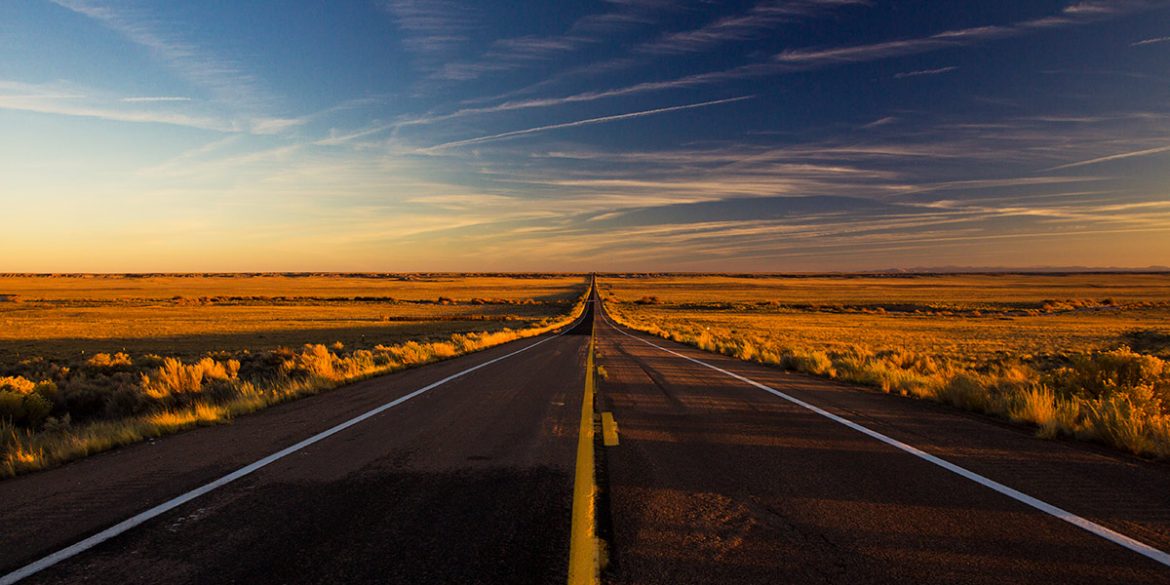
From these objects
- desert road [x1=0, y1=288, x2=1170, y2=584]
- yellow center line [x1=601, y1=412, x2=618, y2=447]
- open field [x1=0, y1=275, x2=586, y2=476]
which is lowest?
open field [x1=0, y1=275, x2=586, y2=476]

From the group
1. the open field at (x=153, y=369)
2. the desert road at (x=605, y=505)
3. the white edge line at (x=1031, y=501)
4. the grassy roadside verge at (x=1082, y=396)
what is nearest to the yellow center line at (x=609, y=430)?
the desert road at (x=605, y=505)

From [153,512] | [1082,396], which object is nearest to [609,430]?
[153,512]

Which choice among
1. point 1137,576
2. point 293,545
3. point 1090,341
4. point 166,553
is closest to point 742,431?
point 1137,576

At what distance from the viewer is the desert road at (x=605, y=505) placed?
323cm

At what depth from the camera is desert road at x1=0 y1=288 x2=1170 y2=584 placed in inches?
Result: 127

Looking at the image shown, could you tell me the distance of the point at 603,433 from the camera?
6.82 meters

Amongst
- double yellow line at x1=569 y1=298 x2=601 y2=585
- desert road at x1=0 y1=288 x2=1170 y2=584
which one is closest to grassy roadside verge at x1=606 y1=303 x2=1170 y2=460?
desert road at x1=0 y1=288 x2=1170 y2=584

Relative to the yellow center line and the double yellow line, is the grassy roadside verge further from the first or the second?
the double yellow line

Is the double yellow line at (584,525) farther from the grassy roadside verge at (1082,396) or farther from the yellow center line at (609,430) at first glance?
the grassy roadside verge at (1082,396)

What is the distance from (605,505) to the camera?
13.8 feet

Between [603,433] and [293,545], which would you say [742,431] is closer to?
[603,433]

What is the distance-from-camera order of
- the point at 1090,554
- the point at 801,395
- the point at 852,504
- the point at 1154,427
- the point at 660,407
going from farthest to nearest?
the point at 801,395, the point at 660,407, the point at 1154,427, the point at 852,504, the point at 1090,554

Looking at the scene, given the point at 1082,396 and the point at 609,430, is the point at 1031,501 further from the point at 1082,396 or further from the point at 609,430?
the point at 1082,396

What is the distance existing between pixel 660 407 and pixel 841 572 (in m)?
5.57
